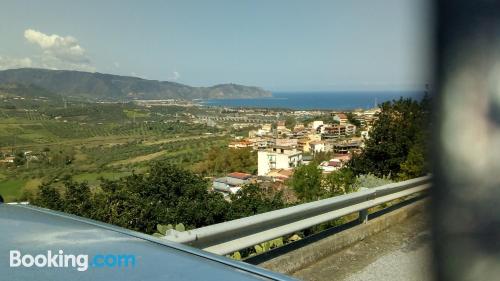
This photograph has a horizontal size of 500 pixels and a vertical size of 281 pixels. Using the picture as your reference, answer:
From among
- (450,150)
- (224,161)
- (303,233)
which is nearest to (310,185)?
(303,233)

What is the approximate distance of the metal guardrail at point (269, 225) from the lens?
10.0 ft

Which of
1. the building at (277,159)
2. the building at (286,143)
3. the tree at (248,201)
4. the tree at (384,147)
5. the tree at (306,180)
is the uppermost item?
the tree at (384,147)

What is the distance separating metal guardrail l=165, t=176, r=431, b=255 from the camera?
3.06 m

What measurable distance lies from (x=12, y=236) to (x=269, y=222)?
82.4 inches

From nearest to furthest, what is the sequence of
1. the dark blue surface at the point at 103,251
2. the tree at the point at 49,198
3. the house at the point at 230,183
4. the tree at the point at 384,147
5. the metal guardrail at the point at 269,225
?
the dark blue surface at the point at 103,251 → the metal guardrail at the point at 269,225 → the tree at the point at 384,147 → the tree at the point at 49,198 → the house at the point at 230,183

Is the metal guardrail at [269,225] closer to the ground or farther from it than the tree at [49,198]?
farther from it

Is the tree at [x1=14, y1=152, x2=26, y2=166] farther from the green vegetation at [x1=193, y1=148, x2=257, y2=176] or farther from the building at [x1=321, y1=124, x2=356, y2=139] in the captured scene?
the building at [x1=321, y1=124, x2=356, y2=139]

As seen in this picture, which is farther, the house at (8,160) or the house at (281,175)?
the house at (8,160)

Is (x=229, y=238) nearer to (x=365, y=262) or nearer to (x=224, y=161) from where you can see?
(x=365, y=262)

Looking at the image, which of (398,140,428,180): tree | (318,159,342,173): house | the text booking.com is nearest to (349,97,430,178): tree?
(318,159,342,173): house

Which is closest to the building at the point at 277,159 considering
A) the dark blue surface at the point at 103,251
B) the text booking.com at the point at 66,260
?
the dark blue surface at the point at 103,251

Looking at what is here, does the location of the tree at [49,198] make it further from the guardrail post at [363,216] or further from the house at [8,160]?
the house at [8,160]

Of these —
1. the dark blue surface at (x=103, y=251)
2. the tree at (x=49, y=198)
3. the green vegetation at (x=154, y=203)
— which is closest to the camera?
the dark blue surface at (x=103, y=251)

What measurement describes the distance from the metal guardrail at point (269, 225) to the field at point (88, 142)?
959 inches
